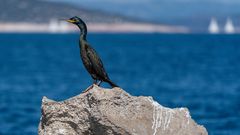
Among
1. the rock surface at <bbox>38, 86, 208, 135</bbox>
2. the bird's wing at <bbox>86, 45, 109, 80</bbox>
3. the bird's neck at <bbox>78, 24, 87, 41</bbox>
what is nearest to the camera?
the rock surface at <bbox>38, 86, 208, 135</bbox>

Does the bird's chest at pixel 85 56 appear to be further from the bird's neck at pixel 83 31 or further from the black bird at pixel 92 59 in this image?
the bird's neck at pixel 83 31

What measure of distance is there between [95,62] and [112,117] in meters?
1.84

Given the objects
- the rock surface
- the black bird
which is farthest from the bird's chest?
the rock surface

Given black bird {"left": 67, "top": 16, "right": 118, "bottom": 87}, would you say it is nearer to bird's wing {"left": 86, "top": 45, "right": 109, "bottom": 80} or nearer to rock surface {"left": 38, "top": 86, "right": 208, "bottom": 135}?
bird's wing {"left": 86, "top": 45, "right": 109, "bottom": 80}

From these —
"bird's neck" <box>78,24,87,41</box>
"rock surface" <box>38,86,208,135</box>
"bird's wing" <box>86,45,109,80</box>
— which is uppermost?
"bird's neck" <box>78,24,87,41</box>

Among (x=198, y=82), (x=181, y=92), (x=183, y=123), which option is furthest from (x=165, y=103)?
(x=183, y=123)

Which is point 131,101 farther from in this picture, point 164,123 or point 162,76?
→ point 162,76

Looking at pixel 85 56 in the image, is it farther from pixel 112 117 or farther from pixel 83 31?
pixel 112 117

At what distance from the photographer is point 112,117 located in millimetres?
7930

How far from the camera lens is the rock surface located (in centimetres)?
795

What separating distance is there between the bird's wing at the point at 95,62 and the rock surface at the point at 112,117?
1.31m

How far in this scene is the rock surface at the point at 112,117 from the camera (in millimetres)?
7953

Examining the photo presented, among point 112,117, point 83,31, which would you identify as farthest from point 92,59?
point 112,117

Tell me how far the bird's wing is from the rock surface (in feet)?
4.30
